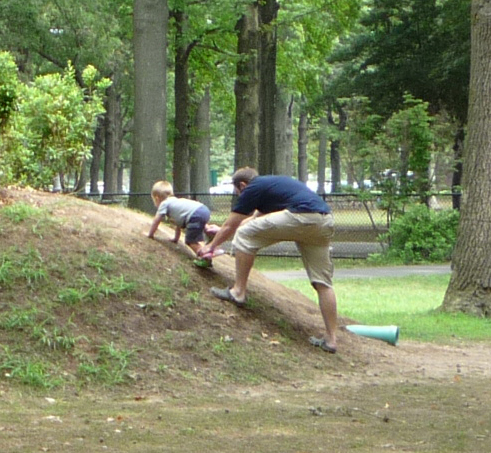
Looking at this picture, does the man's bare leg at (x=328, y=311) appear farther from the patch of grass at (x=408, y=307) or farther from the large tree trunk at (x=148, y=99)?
the large tree trunk at (x=148, y=99)

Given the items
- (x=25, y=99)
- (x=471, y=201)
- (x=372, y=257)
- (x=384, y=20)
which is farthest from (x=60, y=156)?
(x=384, y=20)

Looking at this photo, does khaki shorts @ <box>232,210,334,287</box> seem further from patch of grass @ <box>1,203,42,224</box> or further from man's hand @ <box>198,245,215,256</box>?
patch of grass @ <box>1,203,42,224</box>

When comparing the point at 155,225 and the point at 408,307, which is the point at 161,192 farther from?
the point at 408,307

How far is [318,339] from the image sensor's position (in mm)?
9070

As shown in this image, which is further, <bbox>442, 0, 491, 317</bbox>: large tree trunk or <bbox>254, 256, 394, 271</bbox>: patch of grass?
<bbox>254, 256, 394, 271</bbox>: patch of grass

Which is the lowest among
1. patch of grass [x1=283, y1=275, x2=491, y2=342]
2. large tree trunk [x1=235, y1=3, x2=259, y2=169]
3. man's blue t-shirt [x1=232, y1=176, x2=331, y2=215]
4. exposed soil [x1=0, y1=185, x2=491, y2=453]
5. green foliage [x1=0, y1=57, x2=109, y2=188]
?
patch of grass [x1=283, y1=275, x2=491, y2=342]

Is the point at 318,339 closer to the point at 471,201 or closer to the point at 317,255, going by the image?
the point at 317,255

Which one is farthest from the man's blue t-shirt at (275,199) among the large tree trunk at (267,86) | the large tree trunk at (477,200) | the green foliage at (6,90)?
the large tree trunk at (267,86)

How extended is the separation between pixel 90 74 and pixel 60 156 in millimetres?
1067

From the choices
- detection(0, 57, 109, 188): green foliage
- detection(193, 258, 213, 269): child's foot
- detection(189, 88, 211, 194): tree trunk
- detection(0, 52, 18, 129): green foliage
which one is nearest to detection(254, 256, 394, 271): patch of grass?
detection(0, 57, 109, 188): green foliage

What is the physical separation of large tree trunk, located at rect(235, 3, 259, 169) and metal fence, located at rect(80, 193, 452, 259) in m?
1.15

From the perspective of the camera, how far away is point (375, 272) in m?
21.5

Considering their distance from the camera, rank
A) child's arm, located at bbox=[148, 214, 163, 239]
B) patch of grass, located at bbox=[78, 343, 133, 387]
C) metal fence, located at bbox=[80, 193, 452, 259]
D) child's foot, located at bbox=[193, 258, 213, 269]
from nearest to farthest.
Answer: patch of grass, located at bbox=[78, 343, 133, 387]
child's foot, located at bbox=[193, 258, 213, 269]
child's arm, located at bbox=[148, 214, 163, 239]
metal fence, located at bbox=[80, 193, 452, 259]

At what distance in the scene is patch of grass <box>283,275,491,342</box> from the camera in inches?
458
